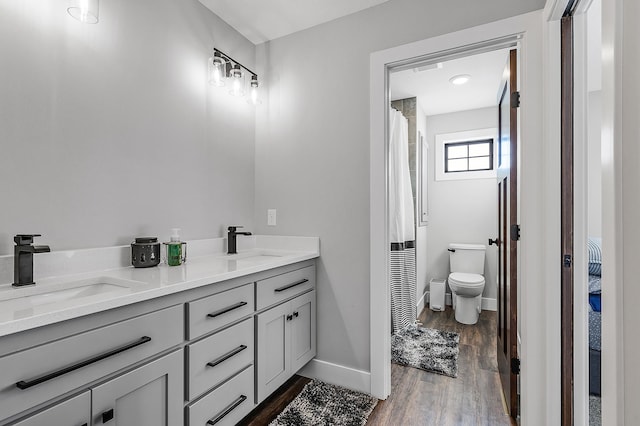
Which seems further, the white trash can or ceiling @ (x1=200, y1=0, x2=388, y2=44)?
the white trash can

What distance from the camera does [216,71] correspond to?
6.49 ft

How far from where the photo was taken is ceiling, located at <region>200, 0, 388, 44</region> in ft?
6.64

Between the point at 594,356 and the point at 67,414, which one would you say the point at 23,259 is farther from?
the point at 594,356

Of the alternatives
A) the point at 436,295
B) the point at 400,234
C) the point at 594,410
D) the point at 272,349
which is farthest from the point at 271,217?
the point at 436,295

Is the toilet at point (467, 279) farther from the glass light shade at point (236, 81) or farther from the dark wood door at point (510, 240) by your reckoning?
the glass light shade at point (236, 81)

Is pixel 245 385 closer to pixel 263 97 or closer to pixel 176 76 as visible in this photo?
pixel 176 76

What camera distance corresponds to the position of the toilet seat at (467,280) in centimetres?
327

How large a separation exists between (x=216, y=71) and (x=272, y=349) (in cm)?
164

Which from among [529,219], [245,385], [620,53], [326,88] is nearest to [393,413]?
[245,385]

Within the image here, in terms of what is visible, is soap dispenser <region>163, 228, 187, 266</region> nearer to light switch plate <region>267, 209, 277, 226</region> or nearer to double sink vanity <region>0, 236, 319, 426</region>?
double sink vanity <region>0, 236, 319, 426</region>

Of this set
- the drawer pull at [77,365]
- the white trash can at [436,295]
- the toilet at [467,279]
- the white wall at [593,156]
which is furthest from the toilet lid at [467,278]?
the drawer pull at [77,365]

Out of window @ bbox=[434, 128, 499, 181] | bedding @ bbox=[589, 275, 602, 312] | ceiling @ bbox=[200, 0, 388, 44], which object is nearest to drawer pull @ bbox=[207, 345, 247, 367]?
bedding @ bbox=[589, 275, 602, 312]

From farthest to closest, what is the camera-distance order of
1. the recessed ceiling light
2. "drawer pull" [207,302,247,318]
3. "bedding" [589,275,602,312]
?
the recessed ceiling light < "bedding" [589,275,602,312] < "drawer pull" [207,302,247,318]

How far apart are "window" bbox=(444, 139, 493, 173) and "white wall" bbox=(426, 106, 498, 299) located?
0.16m
